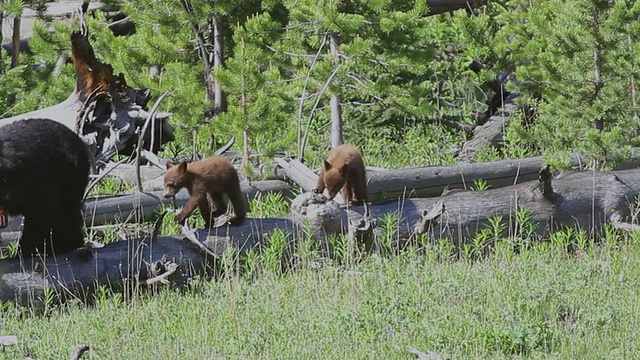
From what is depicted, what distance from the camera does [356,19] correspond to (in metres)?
11.5

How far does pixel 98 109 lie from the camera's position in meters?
10.5

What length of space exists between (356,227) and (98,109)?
141 inches

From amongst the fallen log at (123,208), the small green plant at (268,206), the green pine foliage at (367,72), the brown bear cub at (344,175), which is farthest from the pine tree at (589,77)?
the fallen log at (123,208)

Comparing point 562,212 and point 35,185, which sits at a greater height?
point 35,185

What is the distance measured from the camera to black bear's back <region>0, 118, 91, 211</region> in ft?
25.5

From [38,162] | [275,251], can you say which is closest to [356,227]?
[275,251]

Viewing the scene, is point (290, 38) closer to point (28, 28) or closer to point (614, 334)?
point (614, 334)

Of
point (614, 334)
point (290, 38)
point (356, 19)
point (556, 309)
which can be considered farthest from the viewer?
point (290, 38)

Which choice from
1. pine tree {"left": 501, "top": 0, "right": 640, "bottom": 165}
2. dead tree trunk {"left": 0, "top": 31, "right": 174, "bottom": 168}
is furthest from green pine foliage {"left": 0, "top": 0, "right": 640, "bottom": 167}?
dead tree trunk {"left": 0, "top": 31, "right": 174, "bottom": 168}

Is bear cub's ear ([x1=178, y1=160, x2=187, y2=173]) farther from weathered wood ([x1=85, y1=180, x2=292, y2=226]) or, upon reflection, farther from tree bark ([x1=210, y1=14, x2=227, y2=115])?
tree bark ([x1=210, y1=14, x2=227, y2=115])

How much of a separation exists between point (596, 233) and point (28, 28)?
17065 mm

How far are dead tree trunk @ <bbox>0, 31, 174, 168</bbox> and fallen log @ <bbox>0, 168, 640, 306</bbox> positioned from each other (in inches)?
95.1

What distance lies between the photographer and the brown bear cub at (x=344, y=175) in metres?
9.40

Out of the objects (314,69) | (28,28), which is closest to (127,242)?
(314,69)
